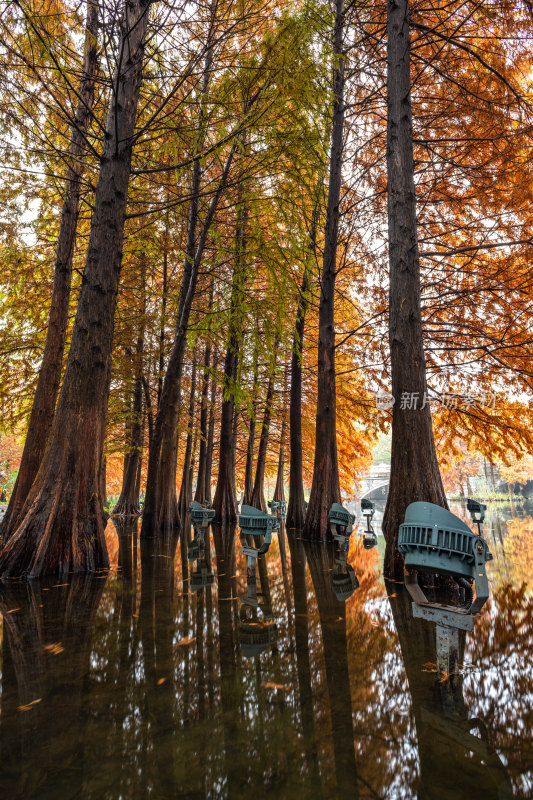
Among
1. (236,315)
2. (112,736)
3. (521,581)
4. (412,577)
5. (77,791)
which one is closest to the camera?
(77,791)

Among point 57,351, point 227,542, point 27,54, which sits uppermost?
point 27,54

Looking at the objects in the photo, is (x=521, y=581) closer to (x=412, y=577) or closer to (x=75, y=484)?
(x=412, y=577)

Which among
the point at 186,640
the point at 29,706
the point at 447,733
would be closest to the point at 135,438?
the point at 186,640

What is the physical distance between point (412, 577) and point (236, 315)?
7607 mm

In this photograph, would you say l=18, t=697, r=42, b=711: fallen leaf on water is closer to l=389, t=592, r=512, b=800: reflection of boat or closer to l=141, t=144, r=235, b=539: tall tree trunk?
l=389, t=592, r=512, b=800: reflection of boat

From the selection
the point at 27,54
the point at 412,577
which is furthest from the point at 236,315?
the point at 412,577

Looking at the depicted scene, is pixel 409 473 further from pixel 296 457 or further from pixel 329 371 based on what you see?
pixel 296 457

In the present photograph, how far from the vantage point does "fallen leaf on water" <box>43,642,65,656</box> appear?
107 inches

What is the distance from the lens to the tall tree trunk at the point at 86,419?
522cm

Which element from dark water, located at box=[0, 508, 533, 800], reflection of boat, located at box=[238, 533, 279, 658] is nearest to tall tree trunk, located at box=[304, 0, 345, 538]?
reflection of boat, located at box=[238, 533, 279, 658]

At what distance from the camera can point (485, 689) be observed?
84.5 inches

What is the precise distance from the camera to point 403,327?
5.57 meters

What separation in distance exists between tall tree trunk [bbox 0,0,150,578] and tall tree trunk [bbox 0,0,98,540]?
1459 mm

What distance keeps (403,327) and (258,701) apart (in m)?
4.67
